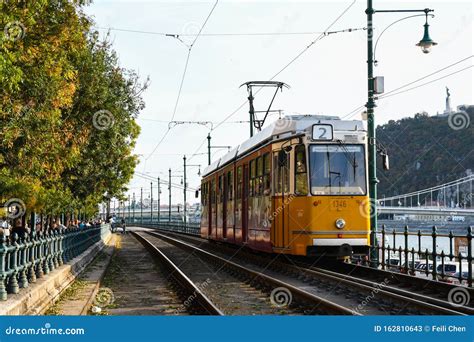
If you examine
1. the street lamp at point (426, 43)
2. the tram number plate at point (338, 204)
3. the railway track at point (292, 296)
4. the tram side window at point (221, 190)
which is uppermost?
the street lamp at point (426, 43)

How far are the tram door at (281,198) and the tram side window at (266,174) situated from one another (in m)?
0.43

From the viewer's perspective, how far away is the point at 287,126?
18.1m

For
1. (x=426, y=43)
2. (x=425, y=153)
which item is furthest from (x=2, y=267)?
(x=425, y=153)

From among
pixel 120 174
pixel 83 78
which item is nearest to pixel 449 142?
pixel 120 174

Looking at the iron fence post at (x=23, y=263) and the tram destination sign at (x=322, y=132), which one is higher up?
the tram destination sign at (x=322, y=132)

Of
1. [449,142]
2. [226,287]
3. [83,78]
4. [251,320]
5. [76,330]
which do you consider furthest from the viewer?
[449,142]

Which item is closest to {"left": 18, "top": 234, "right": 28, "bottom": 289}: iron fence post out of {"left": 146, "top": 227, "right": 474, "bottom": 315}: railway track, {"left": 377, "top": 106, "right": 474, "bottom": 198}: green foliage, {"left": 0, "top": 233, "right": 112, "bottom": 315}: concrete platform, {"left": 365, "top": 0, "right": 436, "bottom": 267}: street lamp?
{"left": 0, "top": 233, "right": 112, "bottom": 315}: concrete platform

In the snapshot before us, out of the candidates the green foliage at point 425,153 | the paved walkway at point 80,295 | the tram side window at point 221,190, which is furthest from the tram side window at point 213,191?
the green foliage at point 425,153

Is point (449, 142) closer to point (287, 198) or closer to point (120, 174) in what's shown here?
point (120, 174)

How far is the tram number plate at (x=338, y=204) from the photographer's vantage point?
17.3m

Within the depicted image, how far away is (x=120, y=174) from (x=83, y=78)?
77.1 feet

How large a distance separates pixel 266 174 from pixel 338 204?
7.82ft

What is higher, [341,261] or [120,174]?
[120,174]

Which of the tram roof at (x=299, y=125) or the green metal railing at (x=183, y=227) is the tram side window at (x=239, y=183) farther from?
the green metal railing at (x=183, y=227)
